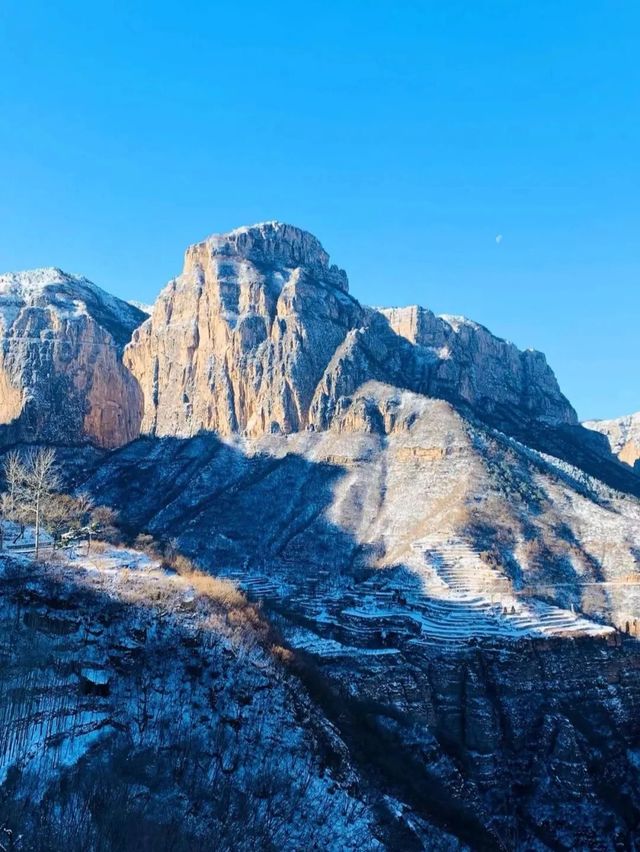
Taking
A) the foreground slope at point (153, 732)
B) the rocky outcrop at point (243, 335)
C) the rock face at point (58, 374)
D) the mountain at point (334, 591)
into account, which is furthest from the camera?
the rock face at point (58, 374)

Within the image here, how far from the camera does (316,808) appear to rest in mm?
23328

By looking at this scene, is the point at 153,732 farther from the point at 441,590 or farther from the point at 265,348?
the point at 265,348

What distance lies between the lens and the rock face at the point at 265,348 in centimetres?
13538

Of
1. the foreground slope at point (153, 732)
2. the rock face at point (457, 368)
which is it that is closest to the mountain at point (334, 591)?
the foreground slope at point (153, 732)

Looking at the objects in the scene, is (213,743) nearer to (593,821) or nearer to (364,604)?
(593,821)

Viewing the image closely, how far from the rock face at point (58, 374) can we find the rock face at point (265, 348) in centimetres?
700

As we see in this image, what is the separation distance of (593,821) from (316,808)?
32120 millimetres

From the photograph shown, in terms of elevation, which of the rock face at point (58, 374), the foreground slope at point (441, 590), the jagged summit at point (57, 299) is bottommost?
the foreground slope at point (441, 590)

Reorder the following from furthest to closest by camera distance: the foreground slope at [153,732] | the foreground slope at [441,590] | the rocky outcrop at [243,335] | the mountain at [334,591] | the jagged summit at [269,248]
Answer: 1. the jagged summit at [269,248]
2. the rocky outcrop at [243,335]
3. the foreground slope at [441,590]
4. the mountain at [334,591]
5. the foreground slope at [153,732]

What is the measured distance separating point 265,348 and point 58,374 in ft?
138

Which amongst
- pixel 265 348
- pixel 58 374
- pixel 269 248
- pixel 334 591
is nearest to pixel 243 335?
pixel 265 348

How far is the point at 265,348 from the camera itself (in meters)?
142

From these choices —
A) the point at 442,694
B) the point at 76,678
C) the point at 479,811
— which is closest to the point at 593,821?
the point at 479,811

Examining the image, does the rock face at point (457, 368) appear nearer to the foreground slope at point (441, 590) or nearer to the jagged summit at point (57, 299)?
the foreground slope at point (441, 590)
